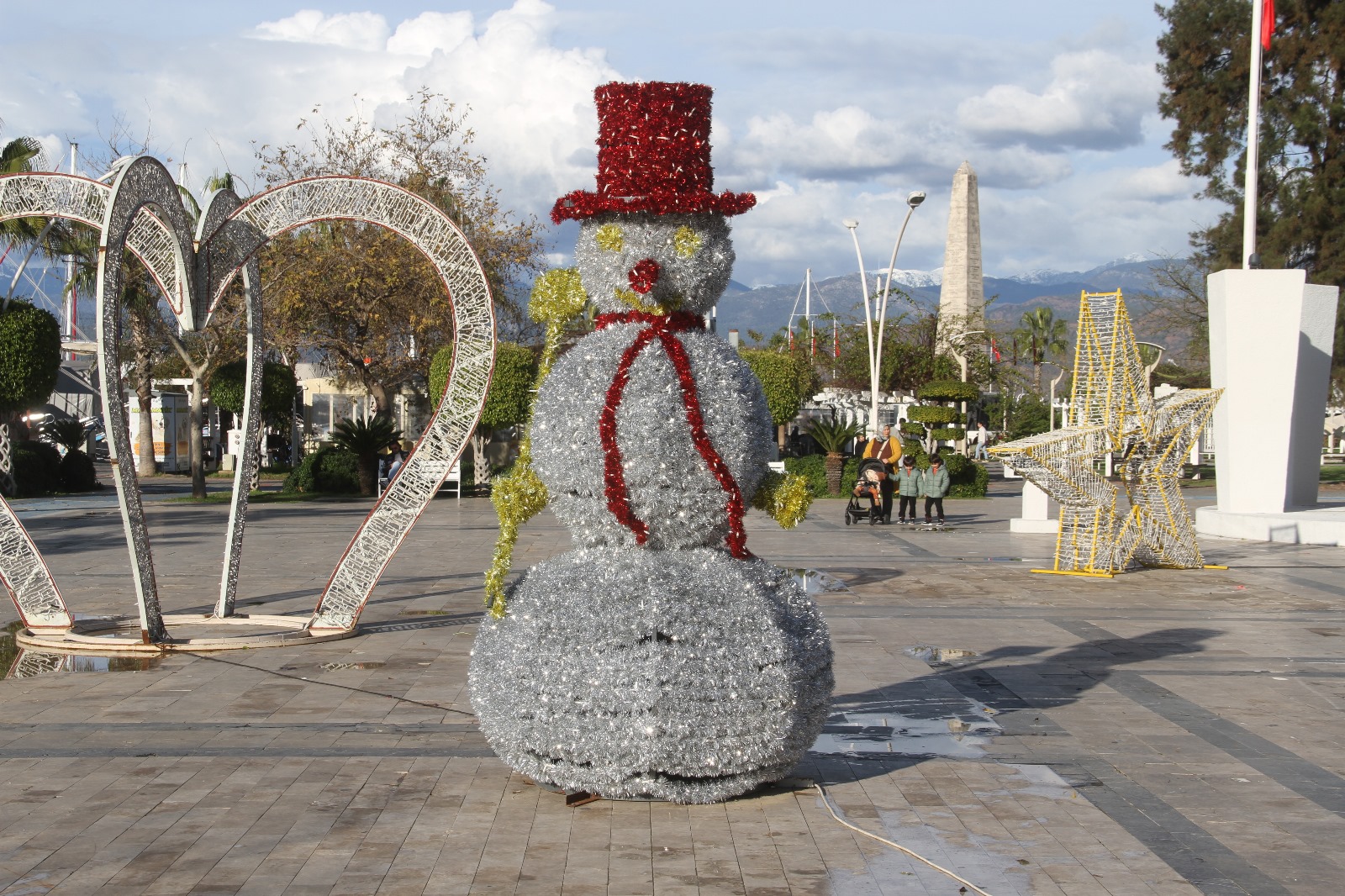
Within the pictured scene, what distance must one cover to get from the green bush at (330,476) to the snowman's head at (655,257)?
22.8 m

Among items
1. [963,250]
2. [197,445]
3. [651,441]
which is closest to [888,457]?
[197,445]

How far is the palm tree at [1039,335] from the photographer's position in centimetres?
7369

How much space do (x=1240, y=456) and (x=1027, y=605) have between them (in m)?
8.96

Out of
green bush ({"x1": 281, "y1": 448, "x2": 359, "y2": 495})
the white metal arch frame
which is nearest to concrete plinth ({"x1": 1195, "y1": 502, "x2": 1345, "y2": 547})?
the white metal arch frame

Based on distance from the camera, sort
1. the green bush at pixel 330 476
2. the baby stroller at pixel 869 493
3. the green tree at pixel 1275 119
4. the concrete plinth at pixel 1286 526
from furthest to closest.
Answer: the green tree at pixel 1275 119
the green bush at pixel 330 476
the baby stroller at pixel 869 493
the concrete plinth at pixel 1286 526

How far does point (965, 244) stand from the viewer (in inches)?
2485

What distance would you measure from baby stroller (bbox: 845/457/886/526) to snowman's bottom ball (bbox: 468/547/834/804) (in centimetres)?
1583

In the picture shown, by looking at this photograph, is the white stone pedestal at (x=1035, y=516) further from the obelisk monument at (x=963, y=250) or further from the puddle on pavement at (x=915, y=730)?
the obelisk monument at (x=963, y=250)

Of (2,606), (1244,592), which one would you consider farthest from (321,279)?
(1244,592)

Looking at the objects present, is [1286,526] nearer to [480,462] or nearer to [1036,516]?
[1036,516]

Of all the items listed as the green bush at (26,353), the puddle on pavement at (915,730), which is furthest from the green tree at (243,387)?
the puddle on pavement at (915,730)

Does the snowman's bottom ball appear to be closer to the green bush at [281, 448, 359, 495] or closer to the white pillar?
the white pillar

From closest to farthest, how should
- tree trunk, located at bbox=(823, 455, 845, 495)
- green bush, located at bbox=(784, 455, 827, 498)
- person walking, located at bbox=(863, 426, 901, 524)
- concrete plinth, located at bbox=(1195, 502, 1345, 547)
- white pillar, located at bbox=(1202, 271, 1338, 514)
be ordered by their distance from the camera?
white pillar, located at bbox=(1202, 271, 1338, 514)
concrete plinth, located at bbox=(1195, 502, 1345, 547)
person walking, located at bbox=(863, 426, 901, 524)
tree trunk, located at bbox=(823, 455, 845, 495)
green bush, located at bbox=(784, 455, 827, 498)

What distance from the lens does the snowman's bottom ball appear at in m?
5.63
